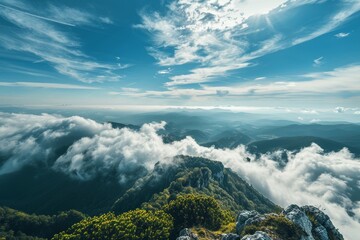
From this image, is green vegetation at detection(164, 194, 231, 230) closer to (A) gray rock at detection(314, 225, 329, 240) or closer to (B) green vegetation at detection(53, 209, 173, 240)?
(B) green vegetation at detection(53, 209, 173, 240)

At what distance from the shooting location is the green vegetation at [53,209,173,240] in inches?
3135

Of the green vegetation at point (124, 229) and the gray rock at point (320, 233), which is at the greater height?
the gray rock at point (320, 233)

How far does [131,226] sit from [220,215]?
43.6m

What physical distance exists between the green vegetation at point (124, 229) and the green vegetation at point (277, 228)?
36.8 metres

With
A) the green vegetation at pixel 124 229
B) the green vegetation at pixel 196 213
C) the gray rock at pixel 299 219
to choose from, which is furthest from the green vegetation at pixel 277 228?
the green vegetation at pixel 196 213

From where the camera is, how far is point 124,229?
82188 millimetres

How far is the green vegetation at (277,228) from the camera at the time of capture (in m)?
55.1

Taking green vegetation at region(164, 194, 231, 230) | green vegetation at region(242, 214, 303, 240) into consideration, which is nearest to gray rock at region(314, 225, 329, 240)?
green vegetation at region(242, 214, 303, 240)

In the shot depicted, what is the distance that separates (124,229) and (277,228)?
4984 cm

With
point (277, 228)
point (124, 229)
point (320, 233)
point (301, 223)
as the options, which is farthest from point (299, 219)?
point (124, 229)

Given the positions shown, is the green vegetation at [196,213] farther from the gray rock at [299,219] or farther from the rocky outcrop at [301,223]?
the gray rock at [299,219]

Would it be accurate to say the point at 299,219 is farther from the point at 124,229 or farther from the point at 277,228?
the point at 124,229

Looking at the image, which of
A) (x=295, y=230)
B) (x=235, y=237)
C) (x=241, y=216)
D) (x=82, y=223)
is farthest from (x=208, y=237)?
(x=82, y=223)

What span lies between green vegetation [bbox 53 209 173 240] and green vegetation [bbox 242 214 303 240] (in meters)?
36.8
